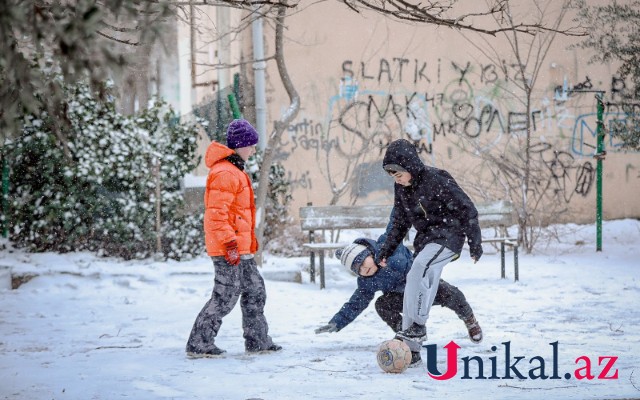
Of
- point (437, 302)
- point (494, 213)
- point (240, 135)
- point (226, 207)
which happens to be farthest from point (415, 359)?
point (494, 213)

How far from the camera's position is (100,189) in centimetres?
1076

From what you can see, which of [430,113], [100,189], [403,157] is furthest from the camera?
[430,113]

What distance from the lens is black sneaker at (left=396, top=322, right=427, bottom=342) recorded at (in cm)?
568

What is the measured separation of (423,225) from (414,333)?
0.75 m

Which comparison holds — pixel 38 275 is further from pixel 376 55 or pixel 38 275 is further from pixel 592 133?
pixel 592 133

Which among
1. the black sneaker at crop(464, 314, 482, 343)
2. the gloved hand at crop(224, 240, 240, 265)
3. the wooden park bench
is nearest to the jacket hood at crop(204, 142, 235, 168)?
the gloved hand at crop(224, 240, 240, 265)

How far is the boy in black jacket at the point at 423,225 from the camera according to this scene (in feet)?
18.8

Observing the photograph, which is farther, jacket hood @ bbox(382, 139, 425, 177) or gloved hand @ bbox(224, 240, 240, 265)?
gloved hand @ bbox(224, 240, 240, 265)

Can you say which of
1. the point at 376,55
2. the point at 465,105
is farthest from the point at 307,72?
the point at 465,105

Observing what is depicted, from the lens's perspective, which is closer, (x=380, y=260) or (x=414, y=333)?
(x=414, y=333)

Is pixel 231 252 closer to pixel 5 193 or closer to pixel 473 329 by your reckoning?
pixel 473 329

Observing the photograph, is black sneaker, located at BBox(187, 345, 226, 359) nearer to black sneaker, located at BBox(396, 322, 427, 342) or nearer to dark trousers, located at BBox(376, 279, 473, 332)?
dark trousers, located at BBox(376, 279, 473, 332)

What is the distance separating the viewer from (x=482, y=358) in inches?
228

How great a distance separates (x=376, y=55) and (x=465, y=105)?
5.97ft
